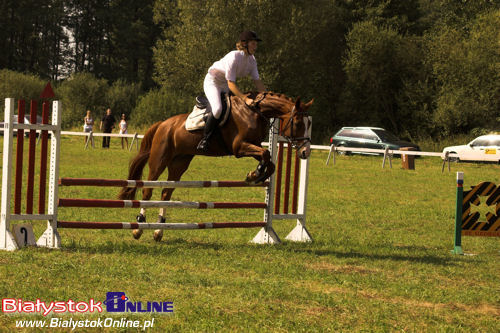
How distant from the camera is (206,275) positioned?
22.1 ft

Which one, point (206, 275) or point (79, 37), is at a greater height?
point (79, 37)

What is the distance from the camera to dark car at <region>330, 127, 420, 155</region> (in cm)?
3347

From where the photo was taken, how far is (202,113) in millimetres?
8836

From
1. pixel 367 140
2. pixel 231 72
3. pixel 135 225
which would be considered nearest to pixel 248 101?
pixel 231 72

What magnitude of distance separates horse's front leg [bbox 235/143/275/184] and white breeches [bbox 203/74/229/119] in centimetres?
57

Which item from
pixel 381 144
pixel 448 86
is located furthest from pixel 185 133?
pixel 448 86

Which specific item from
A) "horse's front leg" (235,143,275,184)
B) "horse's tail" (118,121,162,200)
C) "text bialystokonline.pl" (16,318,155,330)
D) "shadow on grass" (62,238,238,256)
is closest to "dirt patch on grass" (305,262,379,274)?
"horse's front leg" (235,143,275,184)

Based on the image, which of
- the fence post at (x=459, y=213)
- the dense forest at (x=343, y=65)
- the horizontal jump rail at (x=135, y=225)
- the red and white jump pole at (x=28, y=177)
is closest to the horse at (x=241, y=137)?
the horizontal jump rail at (x=135, y=225)

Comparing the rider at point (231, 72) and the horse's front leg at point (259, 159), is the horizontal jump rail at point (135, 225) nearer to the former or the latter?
the horse's front leg at point (259, 159)

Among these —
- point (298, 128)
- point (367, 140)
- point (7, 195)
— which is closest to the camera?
point (7, 195)

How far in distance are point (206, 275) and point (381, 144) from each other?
27.6m

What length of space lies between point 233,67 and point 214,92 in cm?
45

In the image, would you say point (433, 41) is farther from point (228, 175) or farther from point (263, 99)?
point (263, 99)

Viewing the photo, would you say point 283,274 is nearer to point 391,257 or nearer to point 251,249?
point 251,249
